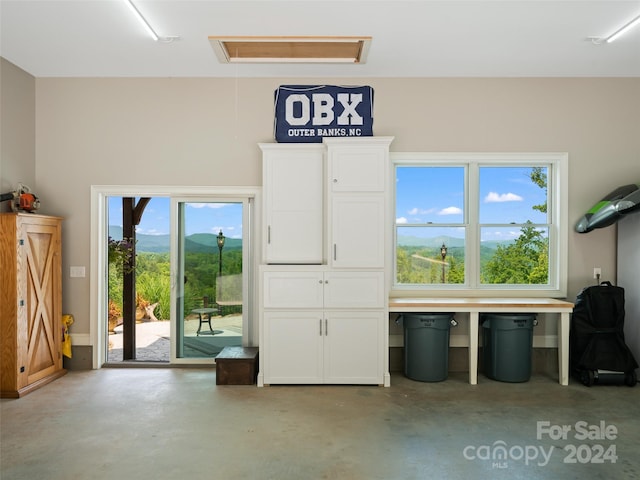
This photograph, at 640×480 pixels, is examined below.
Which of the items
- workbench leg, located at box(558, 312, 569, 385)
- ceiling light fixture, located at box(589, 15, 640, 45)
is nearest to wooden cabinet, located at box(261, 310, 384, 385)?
workbench leg, located at box(558, 312, 569, 385)

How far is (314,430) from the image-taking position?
3.81 meters

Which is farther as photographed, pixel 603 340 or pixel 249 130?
pixel 249 130

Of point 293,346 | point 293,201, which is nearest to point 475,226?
point 293,201

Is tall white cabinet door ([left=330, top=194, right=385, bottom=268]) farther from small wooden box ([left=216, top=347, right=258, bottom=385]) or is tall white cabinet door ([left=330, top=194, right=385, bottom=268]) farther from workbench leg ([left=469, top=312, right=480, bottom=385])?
small wooden box ([left=216, top=347, right=258, bottom=385])

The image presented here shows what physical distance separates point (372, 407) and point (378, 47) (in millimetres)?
3408

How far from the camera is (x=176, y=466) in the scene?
10.5ft

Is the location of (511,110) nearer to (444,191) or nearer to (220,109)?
(444,191)

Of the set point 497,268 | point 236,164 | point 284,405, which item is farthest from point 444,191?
point 284,405

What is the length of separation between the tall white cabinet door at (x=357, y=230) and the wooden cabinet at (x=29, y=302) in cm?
304

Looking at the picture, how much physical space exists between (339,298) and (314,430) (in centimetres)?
149

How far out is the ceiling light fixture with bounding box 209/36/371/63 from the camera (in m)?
4.39

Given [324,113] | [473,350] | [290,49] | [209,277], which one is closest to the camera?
[290,49]

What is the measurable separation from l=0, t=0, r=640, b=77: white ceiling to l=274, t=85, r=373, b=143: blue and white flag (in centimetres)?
21

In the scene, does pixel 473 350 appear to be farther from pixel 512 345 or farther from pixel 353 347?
pixel 353 347
